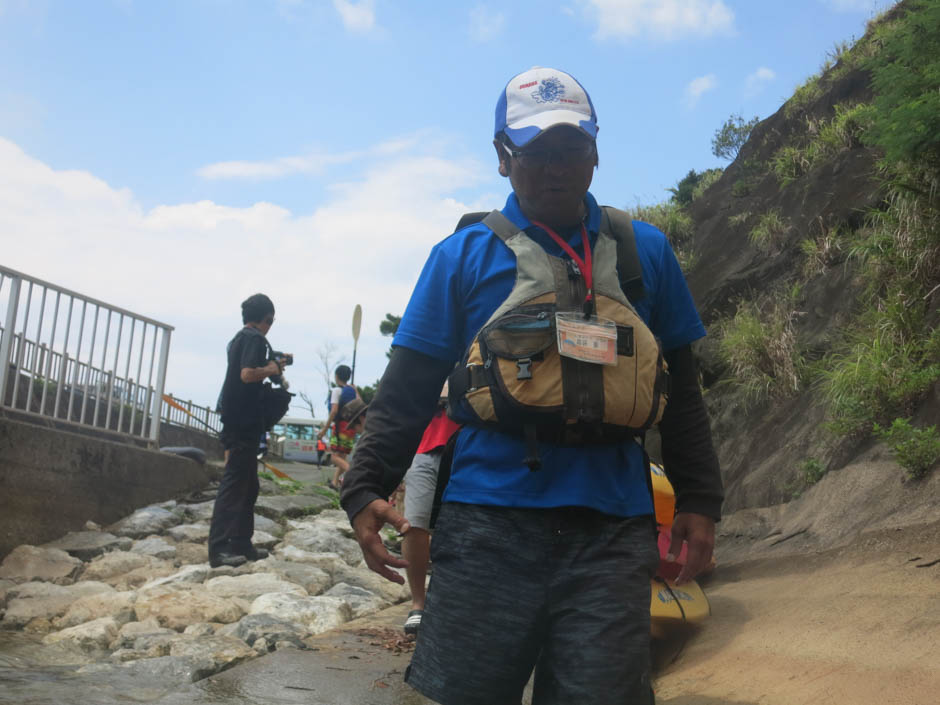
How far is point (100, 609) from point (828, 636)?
168 inches

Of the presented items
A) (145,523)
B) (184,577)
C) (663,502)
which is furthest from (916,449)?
(145,523)

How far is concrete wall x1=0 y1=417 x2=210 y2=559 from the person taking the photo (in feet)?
25.2

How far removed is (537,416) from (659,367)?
0.32 m

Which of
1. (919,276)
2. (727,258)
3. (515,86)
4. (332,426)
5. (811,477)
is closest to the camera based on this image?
(515,86)

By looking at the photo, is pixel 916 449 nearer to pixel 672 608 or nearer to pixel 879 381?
pixel 879 381

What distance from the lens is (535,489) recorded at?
84.6 inches

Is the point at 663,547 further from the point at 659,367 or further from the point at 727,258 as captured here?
the point at 727,258

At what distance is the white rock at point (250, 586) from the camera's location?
20.4 ft

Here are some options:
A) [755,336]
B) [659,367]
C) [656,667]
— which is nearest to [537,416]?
[659,367]

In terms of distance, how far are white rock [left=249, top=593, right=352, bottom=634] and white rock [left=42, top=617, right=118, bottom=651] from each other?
0.82m

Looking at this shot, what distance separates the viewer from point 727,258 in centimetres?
1312

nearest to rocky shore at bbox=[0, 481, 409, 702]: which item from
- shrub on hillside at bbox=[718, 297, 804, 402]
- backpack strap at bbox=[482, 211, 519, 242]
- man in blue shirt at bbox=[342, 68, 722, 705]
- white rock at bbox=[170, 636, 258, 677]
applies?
white rock at bbox=[170, 636, 258, 677]

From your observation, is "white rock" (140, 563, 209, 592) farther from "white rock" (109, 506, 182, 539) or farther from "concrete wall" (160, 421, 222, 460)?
"concrete wall" (160, 421, 222, 460)

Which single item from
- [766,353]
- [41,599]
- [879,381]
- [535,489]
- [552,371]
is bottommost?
[41,599]
